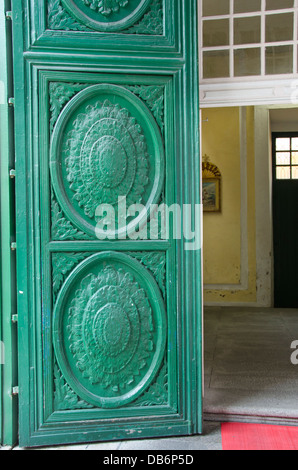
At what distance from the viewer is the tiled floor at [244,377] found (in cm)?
265

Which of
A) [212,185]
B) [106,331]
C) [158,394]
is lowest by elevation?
[158,394]

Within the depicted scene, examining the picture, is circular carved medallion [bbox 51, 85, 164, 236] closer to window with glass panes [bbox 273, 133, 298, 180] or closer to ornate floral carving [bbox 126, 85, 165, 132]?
ornate floral carving [bbox 126, 85, 165, 132]

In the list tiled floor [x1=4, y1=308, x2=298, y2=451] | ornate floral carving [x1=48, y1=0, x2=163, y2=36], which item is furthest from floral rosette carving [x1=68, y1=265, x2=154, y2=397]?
ornate floral carving [x1=48, y1=0, x2=163, y2=36]

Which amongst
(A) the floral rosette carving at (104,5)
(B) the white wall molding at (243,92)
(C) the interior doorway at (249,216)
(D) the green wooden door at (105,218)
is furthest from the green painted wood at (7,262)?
(C) the interior doorway at (249,216)

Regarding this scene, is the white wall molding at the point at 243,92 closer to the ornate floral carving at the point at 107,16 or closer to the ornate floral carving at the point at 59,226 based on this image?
the ornate floral carving at the point at 107,16

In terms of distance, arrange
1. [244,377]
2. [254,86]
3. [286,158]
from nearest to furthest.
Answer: [254,86], [244,377], [286,158]

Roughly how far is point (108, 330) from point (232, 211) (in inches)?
190

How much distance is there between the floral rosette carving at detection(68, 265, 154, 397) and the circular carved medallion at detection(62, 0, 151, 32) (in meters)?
1.46

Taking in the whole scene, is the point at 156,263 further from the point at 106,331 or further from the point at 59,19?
the point at 59,19

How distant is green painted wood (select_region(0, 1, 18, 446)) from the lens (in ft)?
8.50

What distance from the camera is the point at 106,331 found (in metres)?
2.66

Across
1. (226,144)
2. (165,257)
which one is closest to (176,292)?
(165,257)

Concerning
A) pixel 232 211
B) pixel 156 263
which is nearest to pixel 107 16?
pixel 156 263

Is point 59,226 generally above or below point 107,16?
below
